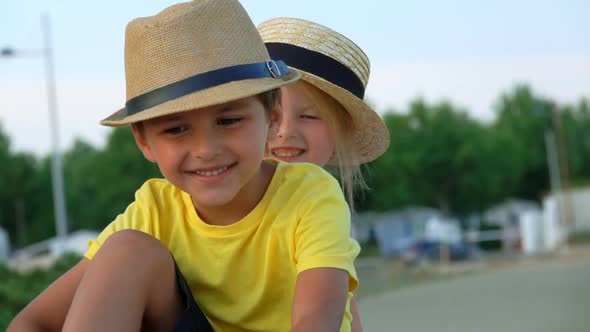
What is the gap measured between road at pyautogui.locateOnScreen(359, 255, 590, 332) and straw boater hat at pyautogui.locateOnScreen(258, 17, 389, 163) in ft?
21.7

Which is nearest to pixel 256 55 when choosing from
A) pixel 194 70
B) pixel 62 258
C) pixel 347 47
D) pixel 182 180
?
pixel 194 70

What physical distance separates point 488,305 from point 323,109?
32.2 feet

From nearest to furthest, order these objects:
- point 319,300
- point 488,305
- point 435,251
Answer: point 319,300 < point 488,305 < point 435,251

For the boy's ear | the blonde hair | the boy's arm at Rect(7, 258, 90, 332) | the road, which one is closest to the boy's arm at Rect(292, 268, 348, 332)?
the boy's ear

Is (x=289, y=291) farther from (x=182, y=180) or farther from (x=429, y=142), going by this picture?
(x=429, y=142)

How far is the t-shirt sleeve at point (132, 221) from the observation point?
7.36 ft

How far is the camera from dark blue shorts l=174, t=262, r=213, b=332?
6.30 ft

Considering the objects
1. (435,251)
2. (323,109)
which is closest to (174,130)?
(323,109)

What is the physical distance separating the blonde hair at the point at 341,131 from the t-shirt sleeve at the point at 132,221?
0.82 m

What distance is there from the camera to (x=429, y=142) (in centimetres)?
5103

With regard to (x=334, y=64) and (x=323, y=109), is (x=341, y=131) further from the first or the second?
(x=334, y=64)

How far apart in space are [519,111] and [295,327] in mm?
65860

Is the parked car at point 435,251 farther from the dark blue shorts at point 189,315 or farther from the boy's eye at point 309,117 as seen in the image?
the dark blue shorts at point 189,315

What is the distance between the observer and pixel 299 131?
9.89 ft
